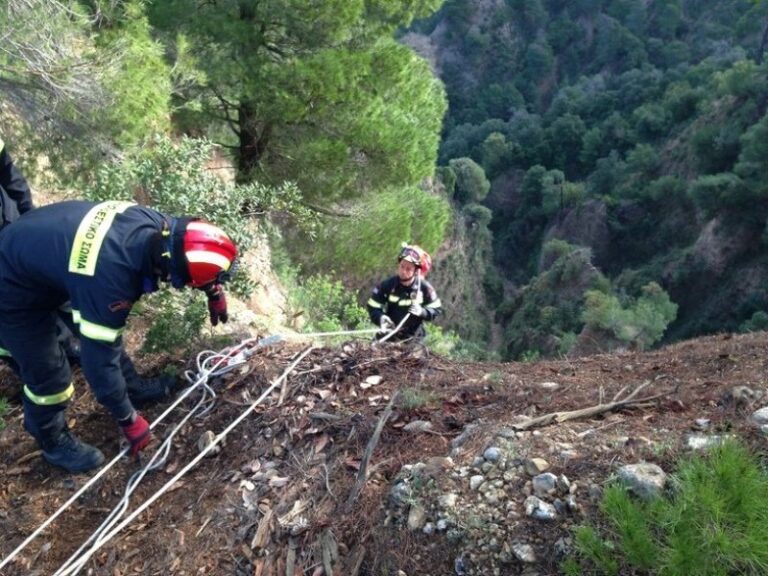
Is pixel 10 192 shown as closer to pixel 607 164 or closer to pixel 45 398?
pixel 45 398

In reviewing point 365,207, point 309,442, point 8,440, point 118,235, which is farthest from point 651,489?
point 365,207

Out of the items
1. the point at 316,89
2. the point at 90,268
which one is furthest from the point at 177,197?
the point at 316,89

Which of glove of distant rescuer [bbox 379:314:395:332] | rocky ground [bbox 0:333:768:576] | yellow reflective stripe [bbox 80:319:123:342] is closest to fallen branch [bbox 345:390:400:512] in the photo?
rocky ground [bbox 0:333:768:576]

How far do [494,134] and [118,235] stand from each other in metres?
52.7

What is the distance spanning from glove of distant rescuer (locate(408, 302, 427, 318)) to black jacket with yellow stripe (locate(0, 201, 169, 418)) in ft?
9.55

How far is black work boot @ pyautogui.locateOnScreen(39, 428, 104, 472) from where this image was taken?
3631 millimetres

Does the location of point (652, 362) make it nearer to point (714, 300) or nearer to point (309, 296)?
point (309, 296)

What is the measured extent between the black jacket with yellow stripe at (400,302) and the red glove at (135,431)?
2748 mm

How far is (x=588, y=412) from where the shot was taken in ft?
10.2

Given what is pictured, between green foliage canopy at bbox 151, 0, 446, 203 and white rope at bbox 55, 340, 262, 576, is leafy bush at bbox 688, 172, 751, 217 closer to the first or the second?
green foliage canopy at bbox 151, 0, 446, 203

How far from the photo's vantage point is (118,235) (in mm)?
3209

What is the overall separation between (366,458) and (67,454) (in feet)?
5.91

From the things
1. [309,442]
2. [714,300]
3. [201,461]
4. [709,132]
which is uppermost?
[309,442]

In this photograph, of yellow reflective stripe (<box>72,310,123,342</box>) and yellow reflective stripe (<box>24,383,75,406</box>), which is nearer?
yellow reflective stripe (<box>72,310,123,342</box>)
